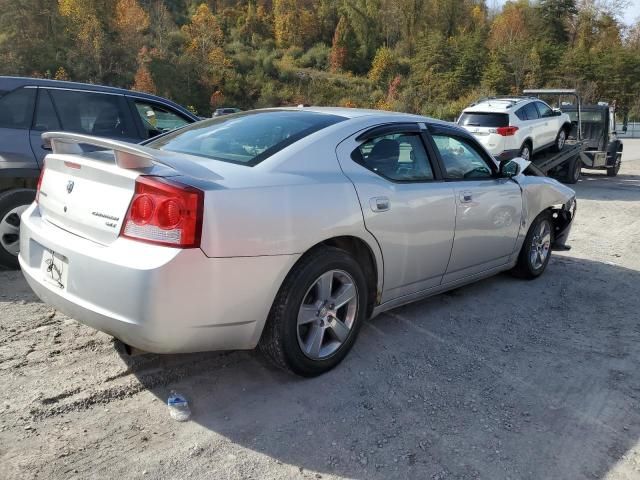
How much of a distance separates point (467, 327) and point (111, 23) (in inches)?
3053

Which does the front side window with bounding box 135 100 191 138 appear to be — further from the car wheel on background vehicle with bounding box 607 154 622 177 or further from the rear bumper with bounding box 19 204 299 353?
the car wheel on background vehicle with bounding box 607 154 622 177

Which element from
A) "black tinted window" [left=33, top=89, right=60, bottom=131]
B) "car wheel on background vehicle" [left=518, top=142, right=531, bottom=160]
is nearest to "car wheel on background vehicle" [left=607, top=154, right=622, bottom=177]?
"car wheel on background vehicle" [left=518, top=142, right=531, bottom=160]

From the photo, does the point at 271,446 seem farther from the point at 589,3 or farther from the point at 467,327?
the point at 589,3

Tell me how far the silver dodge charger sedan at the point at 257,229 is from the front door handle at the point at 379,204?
1cm

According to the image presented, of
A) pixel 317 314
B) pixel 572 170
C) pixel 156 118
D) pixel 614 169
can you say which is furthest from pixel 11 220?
pixel 614 169

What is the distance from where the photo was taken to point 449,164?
163 inches

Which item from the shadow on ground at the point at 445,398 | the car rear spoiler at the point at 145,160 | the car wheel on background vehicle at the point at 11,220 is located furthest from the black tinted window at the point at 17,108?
the shadow on ground at the point at 445,398

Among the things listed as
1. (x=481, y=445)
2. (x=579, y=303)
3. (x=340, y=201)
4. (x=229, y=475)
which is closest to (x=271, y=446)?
(x=229, y=475)

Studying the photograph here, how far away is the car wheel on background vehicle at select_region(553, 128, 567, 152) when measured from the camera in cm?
1349

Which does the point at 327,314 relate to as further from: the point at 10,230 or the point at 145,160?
the point at 10,230

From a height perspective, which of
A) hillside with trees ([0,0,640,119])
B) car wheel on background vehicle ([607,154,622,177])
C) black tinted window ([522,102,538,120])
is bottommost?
car wheel on background vehicle ([607,154,622,177])

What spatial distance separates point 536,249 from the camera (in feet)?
17.5

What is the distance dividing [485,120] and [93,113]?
896cm

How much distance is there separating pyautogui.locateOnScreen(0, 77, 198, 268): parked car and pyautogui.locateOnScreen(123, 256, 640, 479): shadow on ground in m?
2.42
